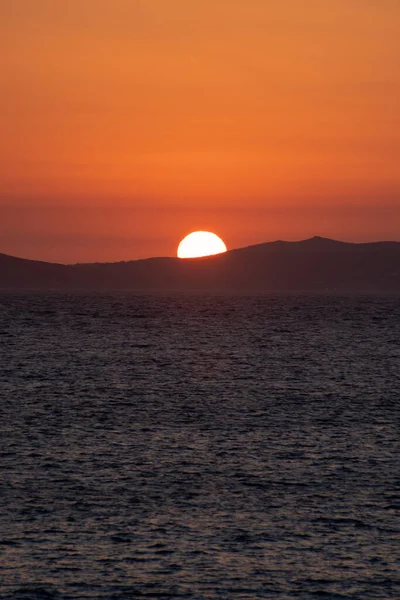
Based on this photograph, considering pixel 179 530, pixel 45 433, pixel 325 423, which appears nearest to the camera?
pixel 179 530

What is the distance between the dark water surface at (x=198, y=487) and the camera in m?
20.3

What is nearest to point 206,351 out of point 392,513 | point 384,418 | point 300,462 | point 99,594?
point 384,418

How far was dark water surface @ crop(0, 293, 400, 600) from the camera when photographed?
20.3 m

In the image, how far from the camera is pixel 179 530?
23.8 meters

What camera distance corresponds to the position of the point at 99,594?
754 inches

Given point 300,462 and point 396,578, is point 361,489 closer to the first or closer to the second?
point 300,462

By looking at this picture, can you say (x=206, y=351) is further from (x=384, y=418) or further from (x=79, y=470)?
(x=79, y=470)

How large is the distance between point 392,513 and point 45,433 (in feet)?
56.7

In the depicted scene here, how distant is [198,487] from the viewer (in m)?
28.5

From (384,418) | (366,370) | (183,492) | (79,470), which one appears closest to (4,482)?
(79,470)

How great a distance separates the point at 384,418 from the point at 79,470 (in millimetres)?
18424

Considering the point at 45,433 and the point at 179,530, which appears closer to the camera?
the point at 179,530

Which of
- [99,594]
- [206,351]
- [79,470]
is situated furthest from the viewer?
[206,351]

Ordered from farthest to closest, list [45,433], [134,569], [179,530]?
[45,433], [179,530], [134,569]
